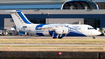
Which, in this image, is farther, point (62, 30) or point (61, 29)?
point (61, 29)

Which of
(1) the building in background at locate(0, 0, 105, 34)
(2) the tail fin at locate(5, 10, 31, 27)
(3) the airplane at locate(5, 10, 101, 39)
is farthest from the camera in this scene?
(1) the building in background at locate(0, 0, 105, 34)

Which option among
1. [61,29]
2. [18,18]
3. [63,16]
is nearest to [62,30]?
[61,29]

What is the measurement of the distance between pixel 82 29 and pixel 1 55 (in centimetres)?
2759

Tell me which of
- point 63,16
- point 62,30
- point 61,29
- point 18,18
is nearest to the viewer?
point 62,30

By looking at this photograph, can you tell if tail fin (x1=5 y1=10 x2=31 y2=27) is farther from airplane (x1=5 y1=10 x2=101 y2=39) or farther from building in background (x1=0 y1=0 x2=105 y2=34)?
building in background (x1=0 y1=0 x2=105 y2=34)

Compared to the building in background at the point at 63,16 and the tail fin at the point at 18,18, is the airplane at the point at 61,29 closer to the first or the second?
the tail fin at the point at 18,18

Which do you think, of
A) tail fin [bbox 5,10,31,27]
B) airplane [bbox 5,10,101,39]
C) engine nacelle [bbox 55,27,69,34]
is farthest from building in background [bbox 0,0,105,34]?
engine nacelle [bbox 55,27,69,34]

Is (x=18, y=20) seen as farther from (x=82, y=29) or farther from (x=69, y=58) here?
(x=69, y=58)

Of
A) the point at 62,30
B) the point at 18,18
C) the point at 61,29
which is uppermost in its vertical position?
the point at 18,18

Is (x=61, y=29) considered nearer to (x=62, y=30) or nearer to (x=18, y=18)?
(x=62, y=30)

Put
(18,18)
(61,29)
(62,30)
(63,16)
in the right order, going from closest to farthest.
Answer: (62,30) → (61,29) → (18,18) → (63,16)

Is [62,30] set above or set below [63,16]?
below

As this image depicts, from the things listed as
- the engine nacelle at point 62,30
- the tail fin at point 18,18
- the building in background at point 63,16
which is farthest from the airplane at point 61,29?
the building in background at point 63,16

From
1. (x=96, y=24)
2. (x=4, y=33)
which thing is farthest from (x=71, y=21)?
(x=4, y=33)
